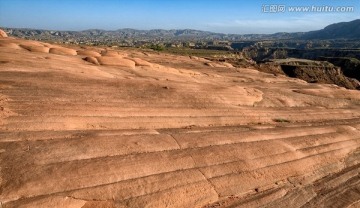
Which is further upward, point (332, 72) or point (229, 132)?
point (229, 132)

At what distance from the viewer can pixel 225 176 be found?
54.1ft

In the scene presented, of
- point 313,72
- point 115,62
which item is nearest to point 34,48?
point 115,62

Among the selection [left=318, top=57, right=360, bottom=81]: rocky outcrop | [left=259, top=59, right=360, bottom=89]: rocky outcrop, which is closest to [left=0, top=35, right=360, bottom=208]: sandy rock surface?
[left=259, top=59, right=360, bottom=89]: rocky outcrop

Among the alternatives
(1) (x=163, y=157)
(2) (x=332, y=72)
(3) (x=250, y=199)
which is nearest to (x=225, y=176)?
(3) (x=250, y=199)

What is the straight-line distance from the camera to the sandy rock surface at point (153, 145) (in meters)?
13.6

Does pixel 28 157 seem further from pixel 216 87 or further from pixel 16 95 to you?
pixel 216 87

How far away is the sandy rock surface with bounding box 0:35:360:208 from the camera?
13.6 meters

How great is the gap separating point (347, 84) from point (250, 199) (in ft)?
241

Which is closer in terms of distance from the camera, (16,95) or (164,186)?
(164,186)

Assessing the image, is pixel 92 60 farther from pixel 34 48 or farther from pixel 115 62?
pixel 34 48

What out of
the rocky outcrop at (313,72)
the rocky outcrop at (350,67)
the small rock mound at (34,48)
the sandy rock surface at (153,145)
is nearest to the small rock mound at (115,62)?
the sandy rock surface at (153,145)

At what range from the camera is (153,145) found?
17.1m

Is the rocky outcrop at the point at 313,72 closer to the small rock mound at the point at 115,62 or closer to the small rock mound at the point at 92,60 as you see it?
the small rock mound at the point at 115,62

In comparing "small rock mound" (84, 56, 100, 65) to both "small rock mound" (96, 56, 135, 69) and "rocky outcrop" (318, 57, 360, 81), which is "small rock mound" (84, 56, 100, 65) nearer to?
"small rock mound" (96, 56, 135, 69)
